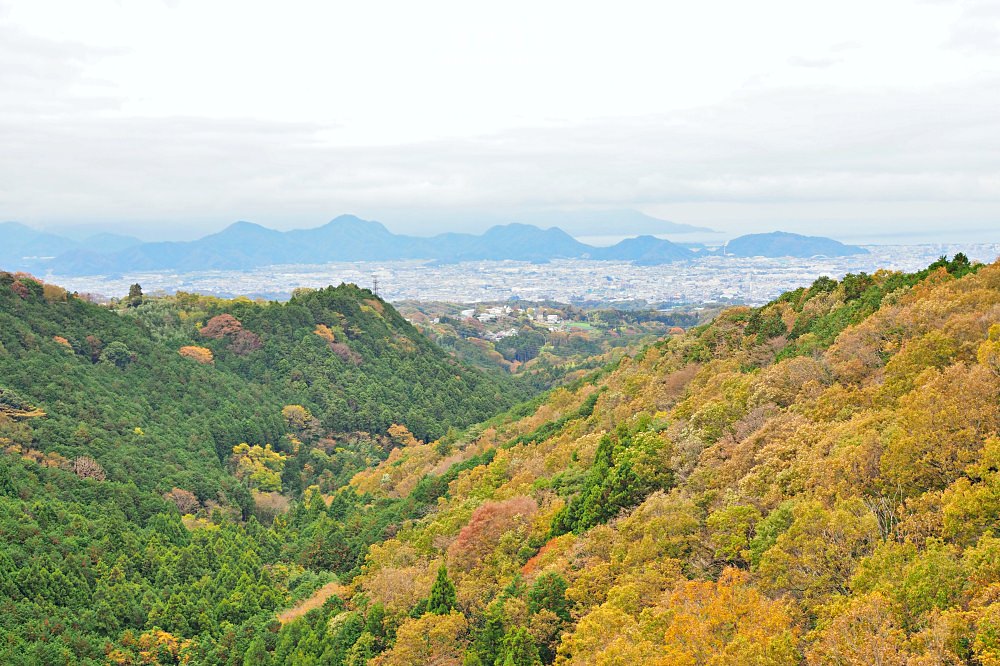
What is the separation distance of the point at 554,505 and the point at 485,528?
239 cm

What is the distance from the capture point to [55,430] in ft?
138

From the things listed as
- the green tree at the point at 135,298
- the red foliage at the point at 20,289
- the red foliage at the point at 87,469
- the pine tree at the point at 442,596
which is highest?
the red foliage at the point at 20,289

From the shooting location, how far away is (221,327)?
6831 cm

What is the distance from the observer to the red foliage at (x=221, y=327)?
6781 cm

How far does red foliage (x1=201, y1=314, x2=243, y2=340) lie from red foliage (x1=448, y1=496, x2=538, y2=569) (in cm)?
4925

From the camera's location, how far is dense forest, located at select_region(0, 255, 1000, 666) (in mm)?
12859

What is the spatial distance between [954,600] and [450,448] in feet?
122

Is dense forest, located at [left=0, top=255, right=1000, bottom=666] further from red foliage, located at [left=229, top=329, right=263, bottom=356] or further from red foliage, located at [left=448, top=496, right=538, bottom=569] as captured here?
red foliage, located at [left=229, top=329, right=263, bottom=356]

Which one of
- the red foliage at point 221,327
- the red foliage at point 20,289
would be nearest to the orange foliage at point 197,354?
the red foliage at point 221,327

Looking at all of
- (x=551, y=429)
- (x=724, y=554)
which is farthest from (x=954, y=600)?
(x=551, y=429)

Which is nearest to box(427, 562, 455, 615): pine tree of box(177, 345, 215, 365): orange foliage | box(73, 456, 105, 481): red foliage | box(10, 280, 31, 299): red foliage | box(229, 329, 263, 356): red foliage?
box(73, 456, 105, 481): red foliage

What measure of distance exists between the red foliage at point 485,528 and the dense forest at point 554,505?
9cm

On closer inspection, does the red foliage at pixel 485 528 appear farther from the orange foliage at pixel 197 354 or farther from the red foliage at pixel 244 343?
the red foliage at pixel 244 343

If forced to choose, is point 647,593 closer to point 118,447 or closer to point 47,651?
→ point 47,651
